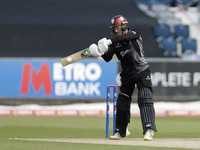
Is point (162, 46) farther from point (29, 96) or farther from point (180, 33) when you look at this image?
point (29, 96)

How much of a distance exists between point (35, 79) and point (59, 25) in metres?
6.48

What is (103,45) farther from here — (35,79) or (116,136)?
(35,79)

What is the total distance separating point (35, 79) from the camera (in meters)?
18.8

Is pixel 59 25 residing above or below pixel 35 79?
above

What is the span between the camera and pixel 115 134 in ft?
29.3

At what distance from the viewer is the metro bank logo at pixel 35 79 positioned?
61.6 ft

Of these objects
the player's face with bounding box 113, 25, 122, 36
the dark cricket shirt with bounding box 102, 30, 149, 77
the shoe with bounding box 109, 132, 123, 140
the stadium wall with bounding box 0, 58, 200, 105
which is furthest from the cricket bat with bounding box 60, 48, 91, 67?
the stadium wall with bounding box 0, 58, 200, 105

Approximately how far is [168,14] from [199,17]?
143 centimetres

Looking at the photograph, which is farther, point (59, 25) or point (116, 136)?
point (59, 25)

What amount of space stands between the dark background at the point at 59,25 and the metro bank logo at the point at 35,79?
3.59m

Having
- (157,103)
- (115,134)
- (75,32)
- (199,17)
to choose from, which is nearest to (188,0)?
(199,17)

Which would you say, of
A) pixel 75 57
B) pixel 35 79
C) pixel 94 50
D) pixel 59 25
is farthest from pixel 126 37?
pixel 59 25

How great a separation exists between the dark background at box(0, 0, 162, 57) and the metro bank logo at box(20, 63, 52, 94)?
359 centimetres

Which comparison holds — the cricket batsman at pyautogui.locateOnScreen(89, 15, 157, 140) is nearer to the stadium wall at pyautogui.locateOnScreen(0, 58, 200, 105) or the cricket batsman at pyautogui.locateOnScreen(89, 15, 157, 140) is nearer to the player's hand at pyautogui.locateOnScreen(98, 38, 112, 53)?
the player's hand at pyautogui.locateOnScreen(98, 38, 112, 53)
